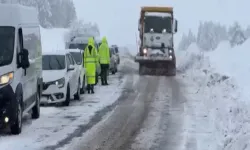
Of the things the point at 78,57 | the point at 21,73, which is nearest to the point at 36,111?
the point at 21,73

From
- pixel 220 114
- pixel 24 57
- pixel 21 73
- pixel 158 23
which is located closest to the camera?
pixel 24 57

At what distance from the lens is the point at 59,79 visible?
58.8 ft

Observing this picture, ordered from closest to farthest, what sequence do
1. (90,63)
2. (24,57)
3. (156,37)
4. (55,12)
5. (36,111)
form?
(24,57)
(36,111)
(90,63)
(156,37)
(55,12)

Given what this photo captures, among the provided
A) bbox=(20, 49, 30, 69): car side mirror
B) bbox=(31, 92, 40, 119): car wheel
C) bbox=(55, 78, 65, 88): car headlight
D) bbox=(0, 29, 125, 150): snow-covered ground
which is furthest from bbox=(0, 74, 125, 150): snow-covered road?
bbox=(20, 49, 30, 69): car side mirror

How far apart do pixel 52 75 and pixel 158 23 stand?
17134 mm

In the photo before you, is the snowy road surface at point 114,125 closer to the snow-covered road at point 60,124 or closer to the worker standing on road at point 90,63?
the snow-covered road at point 60,124

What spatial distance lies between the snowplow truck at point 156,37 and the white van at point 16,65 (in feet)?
64.1

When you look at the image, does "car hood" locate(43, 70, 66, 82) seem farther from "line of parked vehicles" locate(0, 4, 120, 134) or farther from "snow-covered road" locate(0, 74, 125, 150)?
"snow-covered road" locate(0, 74, 125, 150)

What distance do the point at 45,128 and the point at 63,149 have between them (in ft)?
8.77

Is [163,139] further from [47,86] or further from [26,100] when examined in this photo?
[47,86]

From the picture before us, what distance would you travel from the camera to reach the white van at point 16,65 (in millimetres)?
12289

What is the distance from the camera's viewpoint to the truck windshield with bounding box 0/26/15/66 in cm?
1262

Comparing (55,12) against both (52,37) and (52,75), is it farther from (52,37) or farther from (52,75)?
(52,75)

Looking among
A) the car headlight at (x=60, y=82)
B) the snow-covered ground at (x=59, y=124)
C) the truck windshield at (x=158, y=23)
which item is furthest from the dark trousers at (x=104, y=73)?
the truck windshield at (x=158, y=23)
